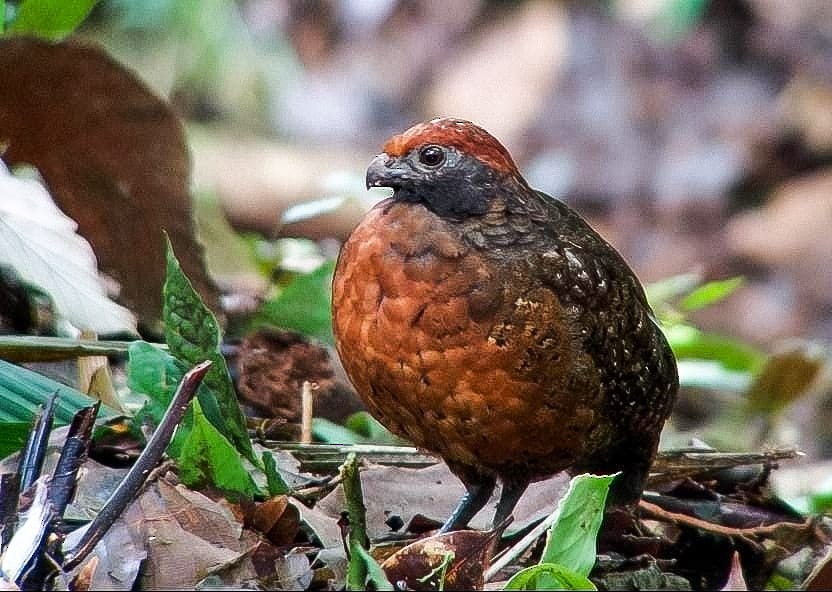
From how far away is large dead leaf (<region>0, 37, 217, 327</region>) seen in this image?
3805 mm

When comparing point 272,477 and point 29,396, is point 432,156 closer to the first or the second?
point 272,477

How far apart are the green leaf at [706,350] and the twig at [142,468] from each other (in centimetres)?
235

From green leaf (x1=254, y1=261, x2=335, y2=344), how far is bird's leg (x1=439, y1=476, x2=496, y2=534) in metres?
1.03

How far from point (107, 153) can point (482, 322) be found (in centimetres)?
144

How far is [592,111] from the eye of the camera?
9.42 metres

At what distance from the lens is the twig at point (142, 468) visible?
2.52m

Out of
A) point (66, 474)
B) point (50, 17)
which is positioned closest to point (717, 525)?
point (66, 474)

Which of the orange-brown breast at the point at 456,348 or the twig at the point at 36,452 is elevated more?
the orange-brown breast at the point at 456,348

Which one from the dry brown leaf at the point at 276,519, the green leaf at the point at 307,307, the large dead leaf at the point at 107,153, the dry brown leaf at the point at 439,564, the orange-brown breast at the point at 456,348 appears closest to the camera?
the dry brown leaf at the point at 439,564

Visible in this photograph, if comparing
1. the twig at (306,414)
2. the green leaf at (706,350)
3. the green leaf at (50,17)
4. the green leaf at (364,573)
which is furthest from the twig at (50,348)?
the green leaf at (706,350)

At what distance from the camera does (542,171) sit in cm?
918

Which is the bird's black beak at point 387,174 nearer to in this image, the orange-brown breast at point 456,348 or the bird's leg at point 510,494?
the orange-brown breast at point 456,348

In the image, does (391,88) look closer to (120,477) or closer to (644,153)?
(644,153)

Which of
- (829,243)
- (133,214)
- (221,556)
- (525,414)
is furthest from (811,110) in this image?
(221,556)
